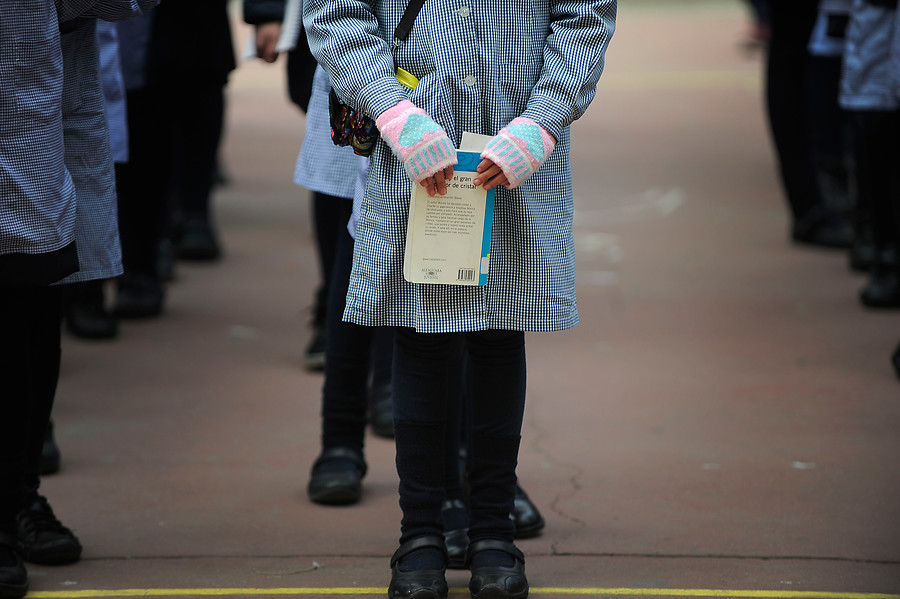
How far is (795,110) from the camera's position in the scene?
6605 millimetres

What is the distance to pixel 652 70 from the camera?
15219 millimetres

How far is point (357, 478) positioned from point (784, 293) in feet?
9.86

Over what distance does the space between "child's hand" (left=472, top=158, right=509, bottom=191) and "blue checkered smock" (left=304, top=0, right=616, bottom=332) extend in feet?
0.27

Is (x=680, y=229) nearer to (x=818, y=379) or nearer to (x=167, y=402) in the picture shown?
(x=818, y=379)

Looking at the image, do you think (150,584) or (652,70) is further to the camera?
(652,70)

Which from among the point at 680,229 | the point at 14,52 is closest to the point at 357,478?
the point at 14,52

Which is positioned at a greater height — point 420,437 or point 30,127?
point 30,127

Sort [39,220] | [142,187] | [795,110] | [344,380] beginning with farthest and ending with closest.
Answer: [795,110], [142,187], [344,380], [39,220]

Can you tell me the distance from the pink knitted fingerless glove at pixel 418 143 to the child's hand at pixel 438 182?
0.08ft

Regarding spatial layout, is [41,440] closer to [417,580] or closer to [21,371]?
[21,371]

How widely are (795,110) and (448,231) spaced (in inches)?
172

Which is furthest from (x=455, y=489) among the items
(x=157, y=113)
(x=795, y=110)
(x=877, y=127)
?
(x=795, y=110)

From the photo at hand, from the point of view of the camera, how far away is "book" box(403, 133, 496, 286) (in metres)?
2.68

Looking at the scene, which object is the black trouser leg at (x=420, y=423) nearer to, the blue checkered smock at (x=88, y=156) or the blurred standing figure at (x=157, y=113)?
the blue checkered smock at (x=88, y=156)
